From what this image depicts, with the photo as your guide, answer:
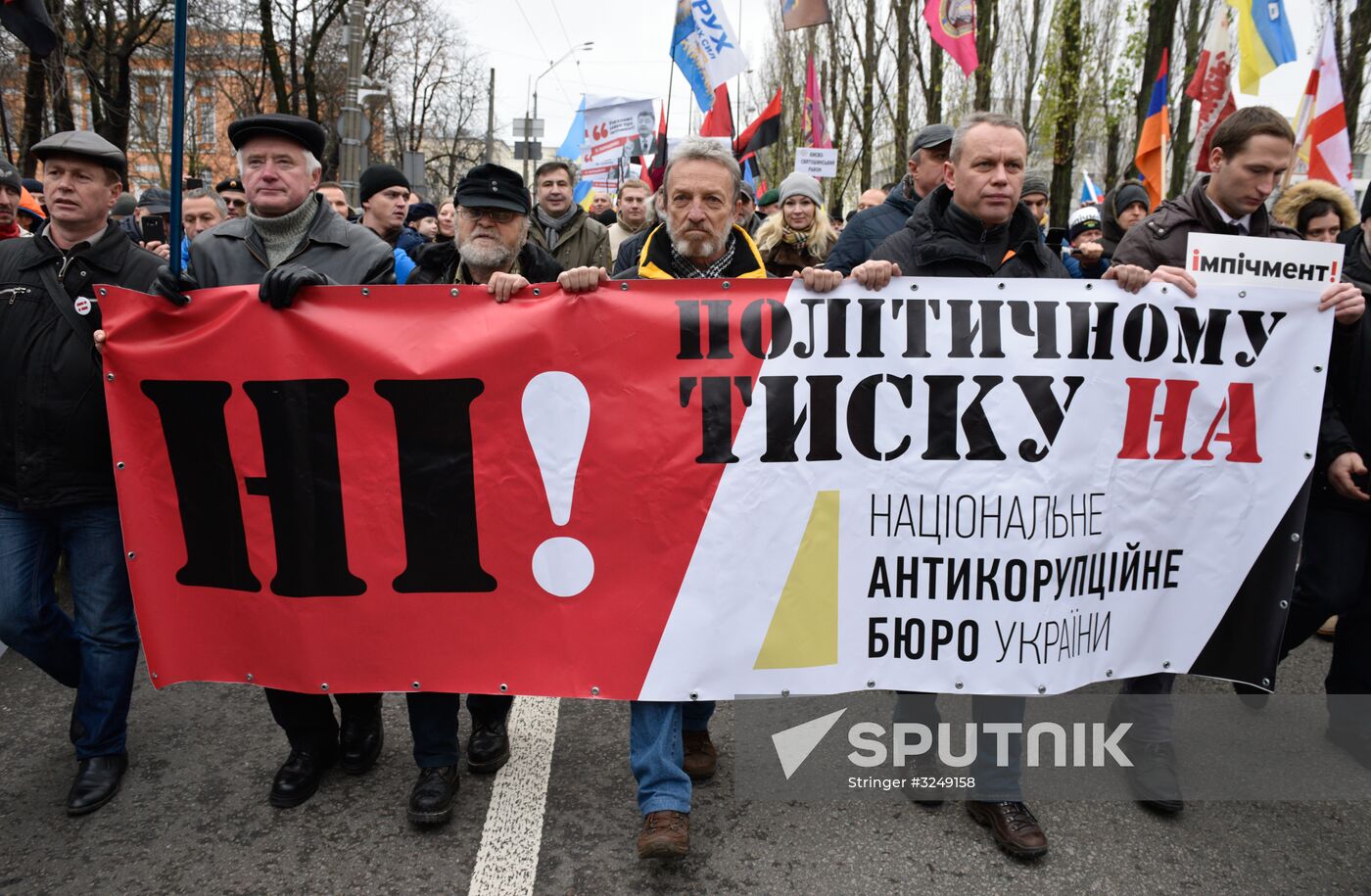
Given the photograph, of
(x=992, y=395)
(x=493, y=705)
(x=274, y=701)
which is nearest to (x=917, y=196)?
(x=992, y=395)

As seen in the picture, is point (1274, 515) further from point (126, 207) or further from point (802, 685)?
point (126, 207)

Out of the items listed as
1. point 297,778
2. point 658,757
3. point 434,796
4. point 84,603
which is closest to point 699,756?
point 658,757

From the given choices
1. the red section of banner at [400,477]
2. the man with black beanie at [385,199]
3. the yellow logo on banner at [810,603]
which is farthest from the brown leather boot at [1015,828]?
the man with black beanie at [385,199]

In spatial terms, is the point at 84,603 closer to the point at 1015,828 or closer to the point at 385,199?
the point at 1015,828

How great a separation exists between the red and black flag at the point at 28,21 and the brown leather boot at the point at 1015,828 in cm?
358

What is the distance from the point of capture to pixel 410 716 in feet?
10.7

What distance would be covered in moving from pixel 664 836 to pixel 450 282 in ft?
6.37

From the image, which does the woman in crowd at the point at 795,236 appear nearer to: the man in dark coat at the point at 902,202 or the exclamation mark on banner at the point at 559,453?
the man in dark coat at the point at 902,202

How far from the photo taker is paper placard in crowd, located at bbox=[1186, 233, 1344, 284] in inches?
127

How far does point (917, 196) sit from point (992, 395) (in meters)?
2.23

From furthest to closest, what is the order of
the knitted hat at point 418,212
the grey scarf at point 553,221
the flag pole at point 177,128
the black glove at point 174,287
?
1. the knitted hat at point 418,212
2. the grey scarf at point 553,221
3. the black glove at point 174,287
4. the flag pole at point 177,128

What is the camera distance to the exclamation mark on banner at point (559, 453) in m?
3.04

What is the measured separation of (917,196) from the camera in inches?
196

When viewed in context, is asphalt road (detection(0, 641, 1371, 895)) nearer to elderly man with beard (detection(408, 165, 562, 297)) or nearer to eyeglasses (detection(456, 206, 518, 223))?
elderly man with beard (detection(408, 165, 562, 297))
